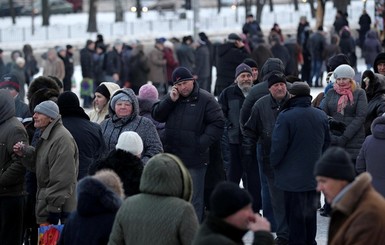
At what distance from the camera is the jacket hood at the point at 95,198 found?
25.0ft

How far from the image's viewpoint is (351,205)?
6637 millimetres

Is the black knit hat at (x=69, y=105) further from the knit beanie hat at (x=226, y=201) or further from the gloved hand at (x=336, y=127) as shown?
the knit beanie hat at (x=226, y=201)

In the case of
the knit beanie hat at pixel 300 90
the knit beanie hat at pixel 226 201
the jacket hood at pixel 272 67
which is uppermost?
the knit beanie hat at pixel 226 201

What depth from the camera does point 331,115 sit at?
13.0 m

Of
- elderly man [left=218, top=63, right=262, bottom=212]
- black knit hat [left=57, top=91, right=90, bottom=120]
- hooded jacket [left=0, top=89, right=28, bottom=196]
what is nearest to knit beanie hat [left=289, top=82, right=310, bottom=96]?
black knit hat [left=57, top=91, right=90, bottom=120]

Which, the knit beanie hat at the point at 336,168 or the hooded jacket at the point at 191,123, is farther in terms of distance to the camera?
the hooded jacket at the point at 191,123

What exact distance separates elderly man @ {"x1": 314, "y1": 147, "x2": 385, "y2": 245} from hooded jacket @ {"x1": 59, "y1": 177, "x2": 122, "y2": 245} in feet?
4.67

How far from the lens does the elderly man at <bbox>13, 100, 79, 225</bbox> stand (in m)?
10.4

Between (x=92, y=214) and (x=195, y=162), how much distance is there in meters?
4.62

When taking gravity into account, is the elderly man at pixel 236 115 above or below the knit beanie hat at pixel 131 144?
below

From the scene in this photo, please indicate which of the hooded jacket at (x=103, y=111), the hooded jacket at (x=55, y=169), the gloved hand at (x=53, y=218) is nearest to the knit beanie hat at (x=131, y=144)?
the hooded jacket at (x=55, y=169)

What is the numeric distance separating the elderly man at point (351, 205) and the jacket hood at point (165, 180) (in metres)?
0.97

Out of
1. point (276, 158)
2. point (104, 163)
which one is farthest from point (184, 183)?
point (276, 158)

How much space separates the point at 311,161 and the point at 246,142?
2368 mm
